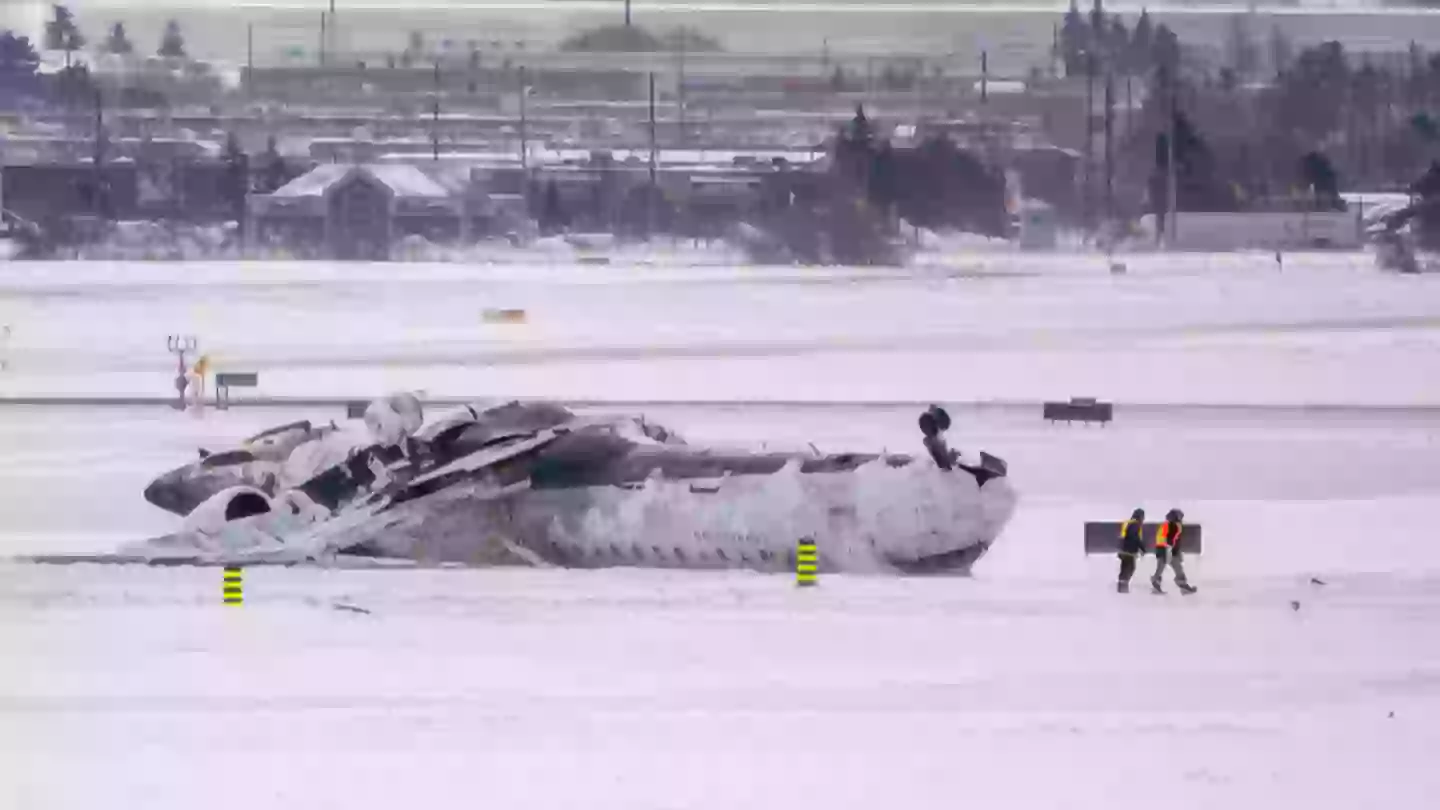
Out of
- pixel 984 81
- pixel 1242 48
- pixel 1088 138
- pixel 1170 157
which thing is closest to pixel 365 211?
pixel 984 81

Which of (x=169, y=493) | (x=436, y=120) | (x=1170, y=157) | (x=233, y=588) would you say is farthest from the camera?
(x=436, y=120)

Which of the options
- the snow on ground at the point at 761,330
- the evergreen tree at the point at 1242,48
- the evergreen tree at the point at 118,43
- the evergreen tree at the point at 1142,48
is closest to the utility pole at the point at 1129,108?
the evergreen tree at the point at 1142,48

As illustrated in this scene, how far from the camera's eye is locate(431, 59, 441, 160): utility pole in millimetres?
56375

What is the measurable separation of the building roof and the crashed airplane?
4088 cm

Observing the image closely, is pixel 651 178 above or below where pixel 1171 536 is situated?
above

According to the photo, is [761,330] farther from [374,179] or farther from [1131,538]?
[1131,538]

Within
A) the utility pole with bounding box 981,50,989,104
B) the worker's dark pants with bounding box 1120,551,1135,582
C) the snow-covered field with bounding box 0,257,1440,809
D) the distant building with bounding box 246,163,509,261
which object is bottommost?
the snow-covered field with bounding box 0,257,1440,809

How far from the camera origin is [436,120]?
5772 cm

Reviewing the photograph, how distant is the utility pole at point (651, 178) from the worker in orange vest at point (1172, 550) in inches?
1628

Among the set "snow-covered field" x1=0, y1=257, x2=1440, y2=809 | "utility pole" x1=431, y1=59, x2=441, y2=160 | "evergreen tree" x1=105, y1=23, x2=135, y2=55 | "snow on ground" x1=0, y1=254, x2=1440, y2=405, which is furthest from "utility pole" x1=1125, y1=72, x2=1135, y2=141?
"evergreen tree" x1=105, y1=23, x2=135, y2=55

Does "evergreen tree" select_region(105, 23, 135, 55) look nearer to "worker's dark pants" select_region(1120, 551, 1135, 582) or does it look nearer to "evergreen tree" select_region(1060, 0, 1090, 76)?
"evergreen tree" select_region(1060, 0, 1090, 76)

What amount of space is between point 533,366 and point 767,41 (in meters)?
23.0

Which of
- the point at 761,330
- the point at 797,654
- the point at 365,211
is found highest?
the point at 365,211

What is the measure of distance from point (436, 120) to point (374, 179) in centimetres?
430
